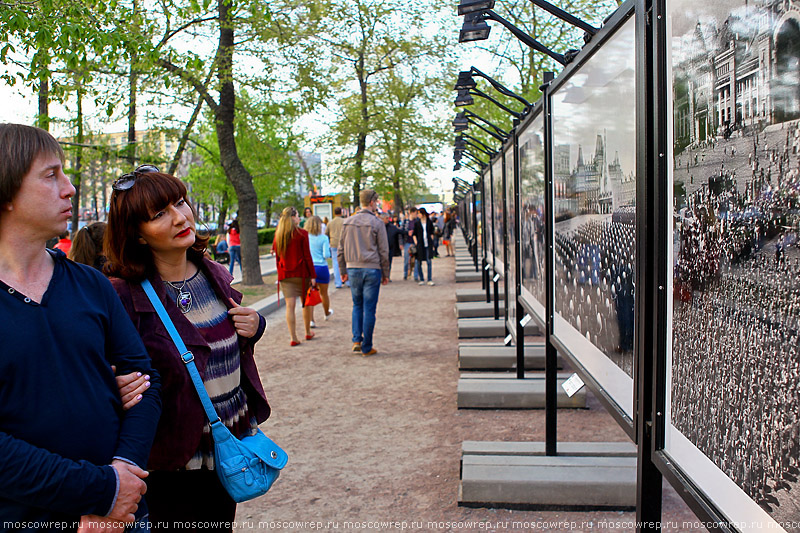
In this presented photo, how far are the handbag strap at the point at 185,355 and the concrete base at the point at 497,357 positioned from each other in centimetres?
498

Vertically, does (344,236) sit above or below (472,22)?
below

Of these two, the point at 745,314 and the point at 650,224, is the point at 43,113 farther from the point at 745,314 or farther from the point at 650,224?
the point at 745,314

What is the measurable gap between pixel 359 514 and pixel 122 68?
1346 cm

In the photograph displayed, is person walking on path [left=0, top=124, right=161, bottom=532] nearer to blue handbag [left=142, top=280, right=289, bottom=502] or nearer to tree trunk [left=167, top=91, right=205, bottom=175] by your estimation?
blue handbag [left=142, top=280, right=289, bottom=502]

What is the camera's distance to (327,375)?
25.2 feet

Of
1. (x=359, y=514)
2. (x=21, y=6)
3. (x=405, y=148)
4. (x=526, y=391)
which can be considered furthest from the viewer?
(x=405, y=148)

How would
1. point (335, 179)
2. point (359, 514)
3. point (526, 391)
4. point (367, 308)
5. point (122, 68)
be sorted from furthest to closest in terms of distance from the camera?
point (335, 179), point (122, 68), point (367, 308), point (526, 391), point (359, 514)

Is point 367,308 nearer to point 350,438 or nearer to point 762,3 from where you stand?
point 350,438

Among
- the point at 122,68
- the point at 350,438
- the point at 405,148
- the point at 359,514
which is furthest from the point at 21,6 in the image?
the point at 405,148

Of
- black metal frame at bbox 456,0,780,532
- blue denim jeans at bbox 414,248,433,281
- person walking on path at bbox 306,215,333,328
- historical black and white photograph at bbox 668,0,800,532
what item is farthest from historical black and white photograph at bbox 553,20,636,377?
blue denim jeans at bbox 414,248,433,281

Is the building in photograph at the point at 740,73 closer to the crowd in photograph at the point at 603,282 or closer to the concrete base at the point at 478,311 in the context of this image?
the crowd in photograph at the point at 603,282

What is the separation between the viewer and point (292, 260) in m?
9.33

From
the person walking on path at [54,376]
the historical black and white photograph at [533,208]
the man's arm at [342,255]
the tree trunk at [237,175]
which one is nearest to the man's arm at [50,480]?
the person walking on path at [54,376]

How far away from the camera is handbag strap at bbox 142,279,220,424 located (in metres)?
2.41
